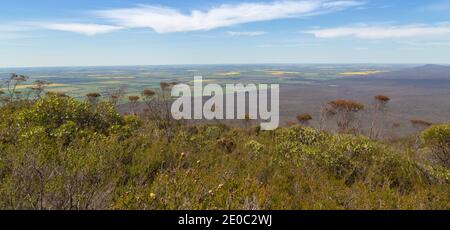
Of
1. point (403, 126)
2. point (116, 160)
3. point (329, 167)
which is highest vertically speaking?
point (116, 160)

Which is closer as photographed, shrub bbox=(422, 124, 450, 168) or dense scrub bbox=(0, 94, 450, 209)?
dense scrub bbox=(0, 94, 450, 209)

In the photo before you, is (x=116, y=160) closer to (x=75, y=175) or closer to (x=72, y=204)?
(x=75, y=175)

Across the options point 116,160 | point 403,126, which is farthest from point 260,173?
point 403,126

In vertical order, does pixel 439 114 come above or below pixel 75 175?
below

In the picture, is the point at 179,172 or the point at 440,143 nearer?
the point at 179,172

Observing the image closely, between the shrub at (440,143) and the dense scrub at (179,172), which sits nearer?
the dense scrub at (179,172)

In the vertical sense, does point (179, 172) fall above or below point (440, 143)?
above

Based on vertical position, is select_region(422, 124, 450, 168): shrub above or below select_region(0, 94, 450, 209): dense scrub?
below

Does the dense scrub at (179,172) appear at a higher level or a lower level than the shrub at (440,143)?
higher
